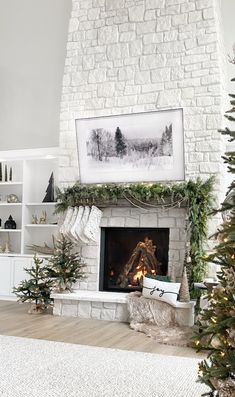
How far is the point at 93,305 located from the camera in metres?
5.59

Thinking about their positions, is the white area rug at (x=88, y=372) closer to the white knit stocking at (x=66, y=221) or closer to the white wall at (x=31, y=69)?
the white knit stocking at (x=66, y=221)

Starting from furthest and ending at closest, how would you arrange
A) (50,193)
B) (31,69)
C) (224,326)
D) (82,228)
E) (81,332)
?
1. (31,69)
2. (50,193)
3. (82,228)
4. (81,332)
5. (224,326)

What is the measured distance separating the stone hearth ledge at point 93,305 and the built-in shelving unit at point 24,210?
1164 millimetres

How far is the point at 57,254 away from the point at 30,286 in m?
0.52

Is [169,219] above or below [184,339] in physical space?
above

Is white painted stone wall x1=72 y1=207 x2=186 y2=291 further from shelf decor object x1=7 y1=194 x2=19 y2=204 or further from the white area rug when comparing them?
the white area rug

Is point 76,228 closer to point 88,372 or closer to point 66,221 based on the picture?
point 66,221

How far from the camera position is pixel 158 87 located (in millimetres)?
5867

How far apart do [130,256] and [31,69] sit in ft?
11.3

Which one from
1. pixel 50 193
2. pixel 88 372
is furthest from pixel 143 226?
pixel 88 372

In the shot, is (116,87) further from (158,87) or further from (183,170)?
(183,170)

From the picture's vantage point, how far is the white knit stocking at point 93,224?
579 cm

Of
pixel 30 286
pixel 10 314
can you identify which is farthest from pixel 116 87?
pixel 10 314

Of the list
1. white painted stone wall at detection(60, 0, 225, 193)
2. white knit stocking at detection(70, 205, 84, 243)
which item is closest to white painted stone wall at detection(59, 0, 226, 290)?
white painted stone wall at detection(60, 0, 225, 193)
